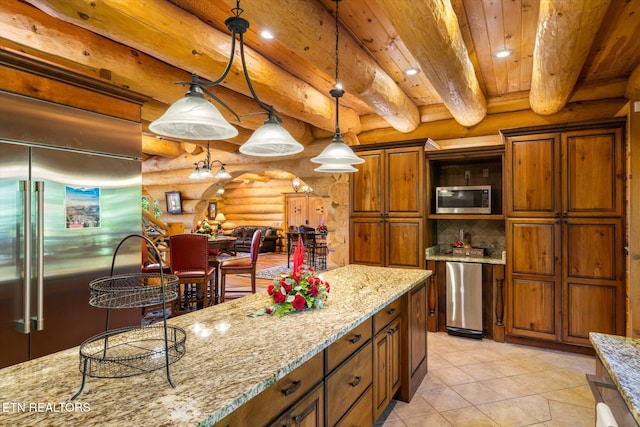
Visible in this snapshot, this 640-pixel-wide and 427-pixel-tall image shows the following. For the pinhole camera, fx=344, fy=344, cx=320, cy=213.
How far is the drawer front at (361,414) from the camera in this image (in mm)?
1732

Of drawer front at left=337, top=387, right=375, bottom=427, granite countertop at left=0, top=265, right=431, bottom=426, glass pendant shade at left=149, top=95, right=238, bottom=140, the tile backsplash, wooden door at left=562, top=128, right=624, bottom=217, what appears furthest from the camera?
the tile backsplash

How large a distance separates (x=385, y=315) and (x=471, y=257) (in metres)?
2.33

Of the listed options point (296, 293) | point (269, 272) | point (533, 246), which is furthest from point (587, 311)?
point (269, 272)

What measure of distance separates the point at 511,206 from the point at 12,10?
4.65 m

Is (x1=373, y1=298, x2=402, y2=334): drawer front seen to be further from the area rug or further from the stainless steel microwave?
the area rug

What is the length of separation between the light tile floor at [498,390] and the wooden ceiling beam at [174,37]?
302 cm

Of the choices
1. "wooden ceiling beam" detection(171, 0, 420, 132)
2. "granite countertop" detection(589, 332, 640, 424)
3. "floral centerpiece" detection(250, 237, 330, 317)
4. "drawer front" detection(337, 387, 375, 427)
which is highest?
"wooden ceiling beam" detection(171, 0, 420, 132)

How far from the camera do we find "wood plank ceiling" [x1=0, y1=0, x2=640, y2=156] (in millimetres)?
2156

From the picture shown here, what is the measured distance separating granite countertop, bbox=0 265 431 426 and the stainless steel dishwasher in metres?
2.56

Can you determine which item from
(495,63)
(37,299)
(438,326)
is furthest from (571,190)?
(37,299)

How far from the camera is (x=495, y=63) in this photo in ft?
11.4

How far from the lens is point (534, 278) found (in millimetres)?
3635

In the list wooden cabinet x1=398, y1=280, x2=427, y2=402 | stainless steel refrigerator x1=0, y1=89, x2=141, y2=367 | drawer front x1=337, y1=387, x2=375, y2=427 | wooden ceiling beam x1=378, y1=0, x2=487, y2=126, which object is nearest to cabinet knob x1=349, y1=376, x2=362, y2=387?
drawer front x1=337, y1=387, x2=375, y2=427

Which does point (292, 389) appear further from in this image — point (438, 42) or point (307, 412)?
point (438, 42)
